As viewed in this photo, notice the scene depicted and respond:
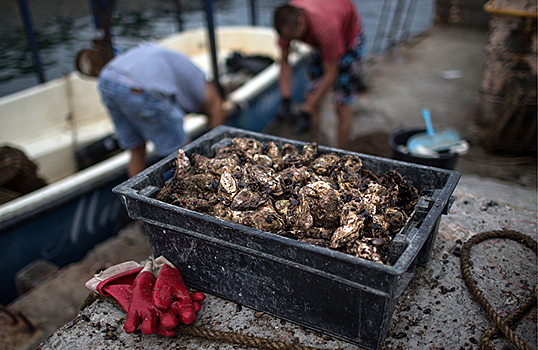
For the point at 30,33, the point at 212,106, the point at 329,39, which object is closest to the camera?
the point at 329,39

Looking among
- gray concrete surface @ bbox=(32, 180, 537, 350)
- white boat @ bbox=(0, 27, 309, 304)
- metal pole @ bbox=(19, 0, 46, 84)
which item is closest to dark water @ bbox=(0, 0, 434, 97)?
metal pole @ bbox=(19, 0, 46, 84)

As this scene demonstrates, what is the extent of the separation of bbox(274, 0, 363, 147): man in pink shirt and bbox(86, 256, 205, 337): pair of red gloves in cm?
251

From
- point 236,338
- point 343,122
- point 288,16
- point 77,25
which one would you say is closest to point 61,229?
point 236,338

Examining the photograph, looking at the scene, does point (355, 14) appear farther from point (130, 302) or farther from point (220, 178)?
point (130, 302)

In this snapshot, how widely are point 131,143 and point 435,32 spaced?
324 inches

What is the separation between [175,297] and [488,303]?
4.57ft

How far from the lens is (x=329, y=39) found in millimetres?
3480

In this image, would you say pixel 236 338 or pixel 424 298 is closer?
pixel 236 338

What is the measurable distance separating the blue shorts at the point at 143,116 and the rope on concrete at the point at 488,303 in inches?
92.5

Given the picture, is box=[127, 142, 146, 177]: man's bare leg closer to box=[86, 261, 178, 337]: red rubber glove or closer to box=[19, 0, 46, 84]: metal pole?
box=[86, 261, 178, 337]: red rubber glove

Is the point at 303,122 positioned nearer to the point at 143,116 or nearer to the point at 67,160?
the point at 143,116

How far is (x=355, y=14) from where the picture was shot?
3756 millimetres

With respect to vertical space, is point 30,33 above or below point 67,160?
above

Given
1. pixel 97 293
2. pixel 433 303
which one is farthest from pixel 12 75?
pixel 433 303
